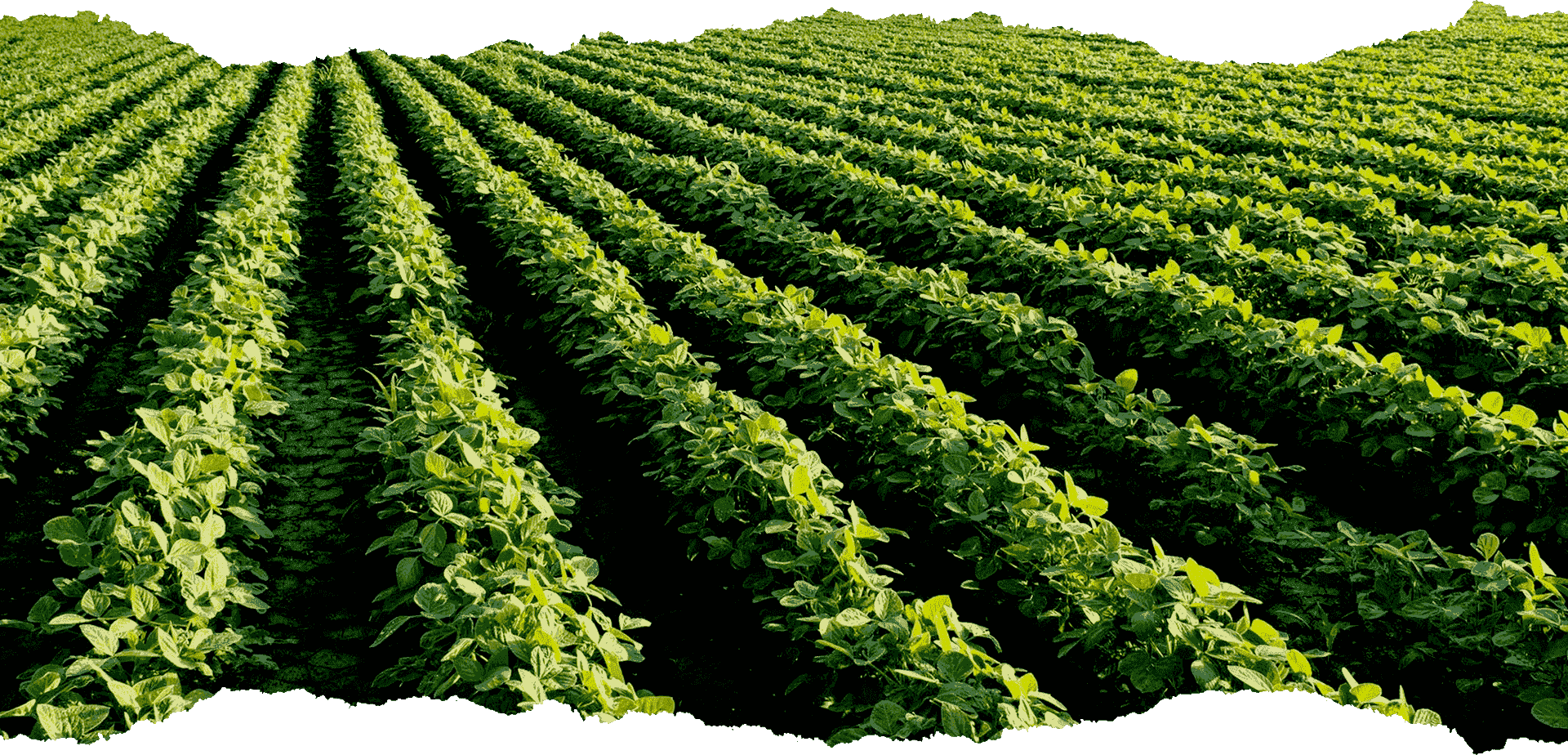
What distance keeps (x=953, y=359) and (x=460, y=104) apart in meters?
13.6

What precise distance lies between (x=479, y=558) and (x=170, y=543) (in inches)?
40.3

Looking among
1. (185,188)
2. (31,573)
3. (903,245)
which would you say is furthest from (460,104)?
(31,573)

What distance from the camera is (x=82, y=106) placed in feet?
51.3

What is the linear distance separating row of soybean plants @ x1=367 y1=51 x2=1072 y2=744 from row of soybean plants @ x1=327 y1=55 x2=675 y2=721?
571 millimetres

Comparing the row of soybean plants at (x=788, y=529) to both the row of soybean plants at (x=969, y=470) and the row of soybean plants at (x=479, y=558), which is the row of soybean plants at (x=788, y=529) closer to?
the row of soybean plants at (x=969, y=470)

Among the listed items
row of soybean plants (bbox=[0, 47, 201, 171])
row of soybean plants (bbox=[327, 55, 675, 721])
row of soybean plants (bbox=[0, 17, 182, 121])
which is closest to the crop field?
row of soybean plants (bbox=[327, 55, 675, 721])

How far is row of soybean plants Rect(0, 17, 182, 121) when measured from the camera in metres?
17.9

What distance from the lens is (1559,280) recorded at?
5.98 metres

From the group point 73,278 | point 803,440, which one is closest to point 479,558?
point 803,440

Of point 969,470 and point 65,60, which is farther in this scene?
point 65,60

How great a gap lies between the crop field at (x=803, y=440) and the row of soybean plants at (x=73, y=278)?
0.05 metres

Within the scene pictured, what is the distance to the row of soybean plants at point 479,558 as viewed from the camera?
273 cm

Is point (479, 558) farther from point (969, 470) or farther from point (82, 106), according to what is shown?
point (82, 106)

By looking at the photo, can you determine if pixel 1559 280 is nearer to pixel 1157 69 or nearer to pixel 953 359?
pixel 953 359
